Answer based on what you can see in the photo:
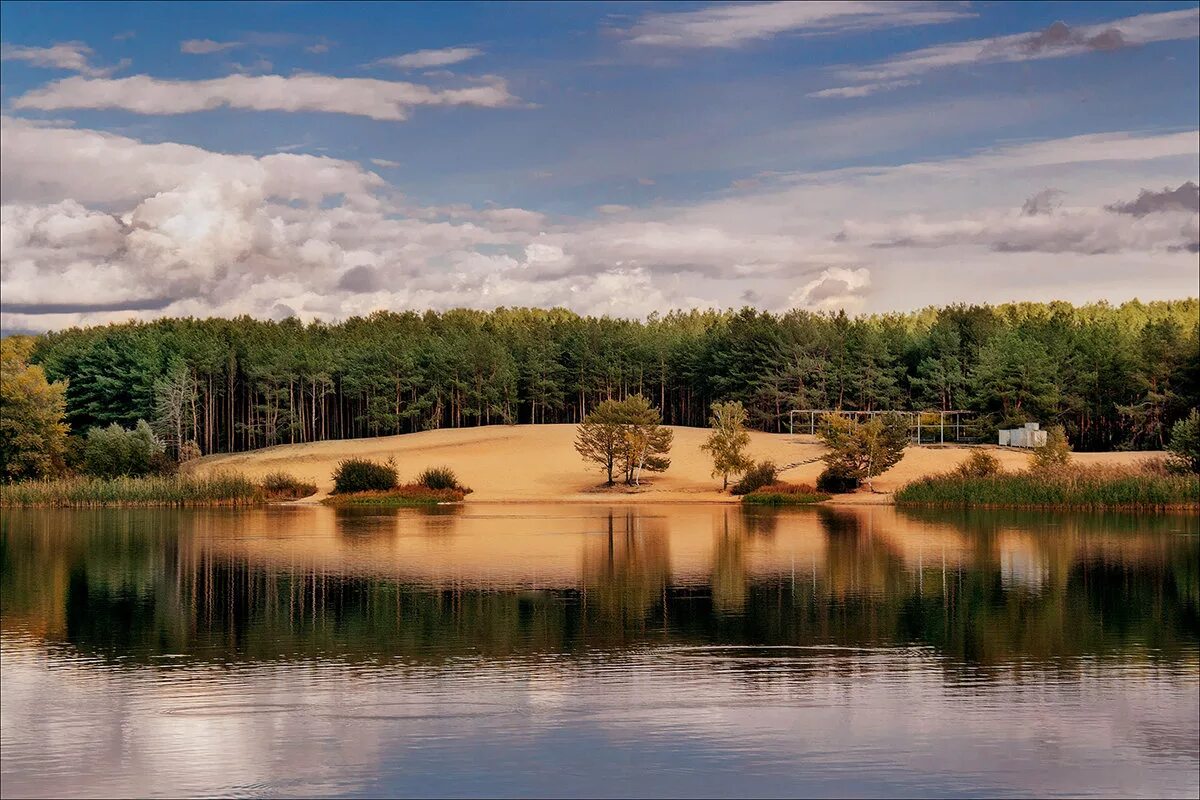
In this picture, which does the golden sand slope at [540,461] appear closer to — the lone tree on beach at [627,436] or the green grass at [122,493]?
the lone tree on beach at [627,436]

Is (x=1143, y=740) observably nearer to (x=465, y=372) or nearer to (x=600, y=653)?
(x=600, y=653)

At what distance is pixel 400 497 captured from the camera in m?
69.1

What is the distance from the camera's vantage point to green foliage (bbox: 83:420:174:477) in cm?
7212

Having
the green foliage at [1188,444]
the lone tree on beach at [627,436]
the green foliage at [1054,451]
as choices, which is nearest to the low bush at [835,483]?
the lone tree on beach at [627,436]

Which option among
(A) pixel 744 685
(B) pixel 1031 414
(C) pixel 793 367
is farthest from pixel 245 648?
(C) pixel 793 367

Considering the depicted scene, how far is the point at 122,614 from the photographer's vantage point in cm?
2666

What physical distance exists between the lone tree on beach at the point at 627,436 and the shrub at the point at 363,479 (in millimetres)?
10309

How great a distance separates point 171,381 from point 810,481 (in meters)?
52.9

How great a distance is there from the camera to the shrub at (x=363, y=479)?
70.6m

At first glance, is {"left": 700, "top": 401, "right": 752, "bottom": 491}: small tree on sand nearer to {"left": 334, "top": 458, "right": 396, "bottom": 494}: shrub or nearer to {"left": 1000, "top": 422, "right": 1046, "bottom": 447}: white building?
{"left": 334, "top": 458, "right": 396, "bottom": 494}: shrub

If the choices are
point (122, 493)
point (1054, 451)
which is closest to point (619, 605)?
point (122, 493)

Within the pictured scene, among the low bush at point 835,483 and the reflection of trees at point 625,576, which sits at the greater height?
the low bush at point 835,483

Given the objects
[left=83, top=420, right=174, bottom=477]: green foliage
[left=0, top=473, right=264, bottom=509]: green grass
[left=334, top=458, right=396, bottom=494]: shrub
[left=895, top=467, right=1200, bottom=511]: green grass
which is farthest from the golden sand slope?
[left=83, top=420, right=174, bottom=477]: green foliage

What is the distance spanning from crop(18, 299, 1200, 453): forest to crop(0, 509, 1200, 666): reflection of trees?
49804 millimetres
